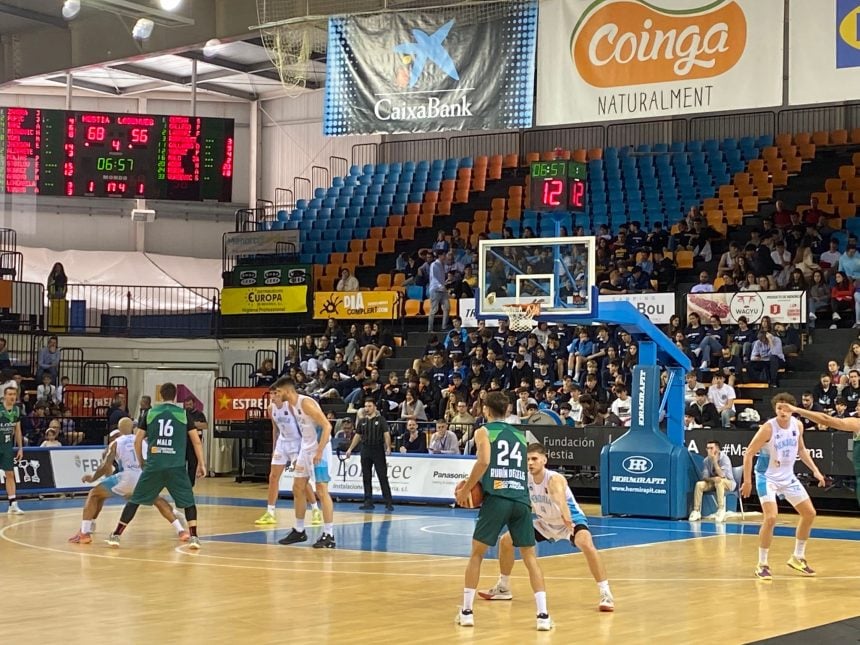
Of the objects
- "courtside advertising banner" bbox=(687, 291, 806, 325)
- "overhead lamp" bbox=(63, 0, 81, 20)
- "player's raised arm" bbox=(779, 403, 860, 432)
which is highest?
"overhead lamp" bbox=(63, 0, 81, 20)

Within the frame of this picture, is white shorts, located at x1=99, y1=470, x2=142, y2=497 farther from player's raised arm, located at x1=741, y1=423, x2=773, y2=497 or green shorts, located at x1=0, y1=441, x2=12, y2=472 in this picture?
player's raised arm, located at x1=741, y1=423, x2=773, y2=497

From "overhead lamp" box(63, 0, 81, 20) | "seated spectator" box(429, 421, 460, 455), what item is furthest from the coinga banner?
"overhead lamp" box(63, 0, 81, 20)

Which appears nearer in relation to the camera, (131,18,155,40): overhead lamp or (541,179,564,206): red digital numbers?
(131,18,155,40): overhead lamp

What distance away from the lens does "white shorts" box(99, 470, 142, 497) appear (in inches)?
617

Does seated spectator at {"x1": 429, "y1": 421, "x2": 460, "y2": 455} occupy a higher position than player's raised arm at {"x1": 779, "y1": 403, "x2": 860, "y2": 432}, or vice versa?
player's raised arm at {"x1": 779, "y1": 403, "x2": 860, "y2": 432}

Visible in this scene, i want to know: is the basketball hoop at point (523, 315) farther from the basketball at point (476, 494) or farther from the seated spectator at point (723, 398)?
the basketball at point (476, 494)

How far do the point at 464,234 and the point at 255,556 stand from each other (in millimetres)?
18734

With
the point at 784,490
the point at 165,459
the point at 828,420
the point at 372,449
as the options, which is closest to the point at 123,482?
the point at 165,459

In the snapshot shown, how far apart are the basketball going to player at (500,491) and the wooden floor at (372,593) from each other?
515mm

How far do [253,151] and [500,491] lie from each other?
1235 inches

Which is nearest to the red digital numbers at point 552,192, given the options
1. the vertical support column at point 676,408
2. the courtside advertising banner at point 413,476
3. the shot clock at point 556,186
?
the shot clock at point 556,186

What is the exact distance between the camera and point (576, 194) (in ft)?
85.1

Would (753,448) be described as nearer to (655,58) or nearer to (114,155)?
(655,58)

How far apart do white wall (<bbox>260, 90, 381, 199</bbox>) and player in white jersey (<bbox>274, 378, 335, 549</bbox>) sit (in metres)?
23.7
